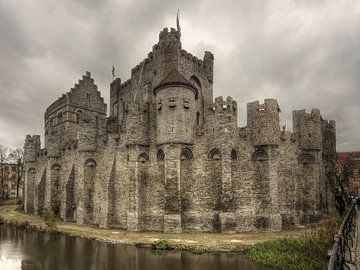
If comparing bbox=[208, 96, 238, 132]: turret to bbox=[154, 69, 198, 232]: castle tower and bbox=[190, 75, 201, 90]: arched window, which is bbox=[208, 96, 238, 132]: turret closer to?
bbox=[154, 69, 198, 232]: castle tower

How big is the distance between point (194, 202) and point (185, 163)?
10.0ft

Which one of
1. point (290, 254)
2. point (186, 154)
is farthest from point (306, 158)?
point (290, 254)

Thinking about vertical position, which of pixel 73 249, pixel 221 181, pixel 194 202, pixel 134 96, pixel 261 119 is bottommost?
pixel 73 249

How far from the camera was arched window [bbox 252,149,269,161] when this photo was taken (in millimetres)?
23969

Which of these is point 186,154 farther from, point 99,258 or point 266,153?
point 99,258

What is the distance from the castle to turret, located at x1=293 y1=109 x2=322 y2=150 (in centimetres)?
8

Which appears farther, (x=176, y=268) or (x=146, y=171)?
(x=146, y=171)

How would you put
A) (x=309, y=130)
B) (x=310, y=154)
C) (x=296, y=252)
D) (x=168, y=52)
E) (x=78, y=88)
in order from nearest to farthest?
(x=296, y=252), (x=310, y=154), (x=309, y=130), (x=168, y=52), (x=78, y=88)

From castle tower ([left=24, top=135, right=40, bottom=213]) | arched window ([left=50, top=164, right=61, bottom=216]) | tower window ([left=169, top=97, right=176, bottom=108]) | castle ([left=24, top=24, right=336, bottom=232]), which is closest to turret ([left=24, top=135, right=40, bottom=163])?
castle tower ([left=24, top=135, right=40, bottom=213])

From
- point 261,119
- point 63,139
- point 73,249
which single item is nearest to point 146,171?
point 73,249

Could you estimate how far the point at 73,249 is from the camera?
19.0m

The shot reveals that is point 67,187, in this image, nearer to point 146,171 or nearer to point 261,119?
point 146,171

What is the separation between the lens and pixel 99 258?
16.7 m

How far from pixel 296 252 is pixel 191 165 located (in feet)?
33.9
